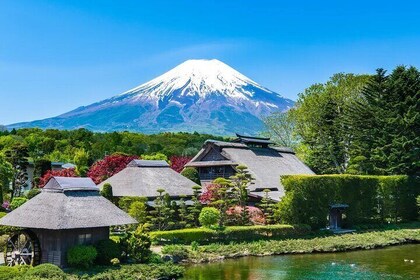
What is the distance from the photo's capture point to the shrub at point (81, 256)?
23552mm

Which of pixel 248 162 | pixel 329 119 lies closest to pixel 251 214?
pixel 248 162

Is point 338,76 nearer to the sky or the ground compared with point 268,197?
nearer to the sky

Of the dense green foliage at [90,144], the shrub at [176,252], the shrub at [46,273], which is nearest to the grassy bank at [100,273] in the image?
the shrub at [46,273]

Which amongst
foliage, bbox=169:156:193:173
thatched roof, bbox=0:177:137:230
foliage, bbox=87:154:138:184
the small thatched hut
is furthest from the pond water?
foliage, bbox=169:156:193:173

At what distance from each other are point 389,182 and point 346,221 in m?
5.45

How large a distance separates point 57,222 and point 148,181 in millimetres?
16970

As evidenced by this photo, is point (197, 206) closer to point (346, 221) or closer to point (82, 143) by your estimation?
point (346, 221)

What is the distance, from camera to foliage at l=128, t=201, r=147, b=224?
3475 cm

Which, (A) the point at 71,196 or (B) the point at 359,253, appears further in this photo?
(B) the point at 359,253

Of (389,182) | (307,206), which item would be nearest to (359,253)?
(307,206)

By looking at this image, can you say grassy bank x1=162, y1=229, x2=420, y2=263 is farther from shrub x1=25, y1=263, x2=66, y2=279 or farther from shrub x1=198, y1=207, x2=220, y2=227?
shrub x1=25, y1=263, x2=66, y2=279

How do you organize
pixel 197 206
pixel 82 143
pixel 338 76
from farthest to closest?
pixel 82 143 → pixel 338 76 → pixel 197 206

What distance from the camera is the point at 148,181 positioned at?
4016 cm

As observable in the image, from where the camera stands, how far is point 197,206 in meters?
37.3
